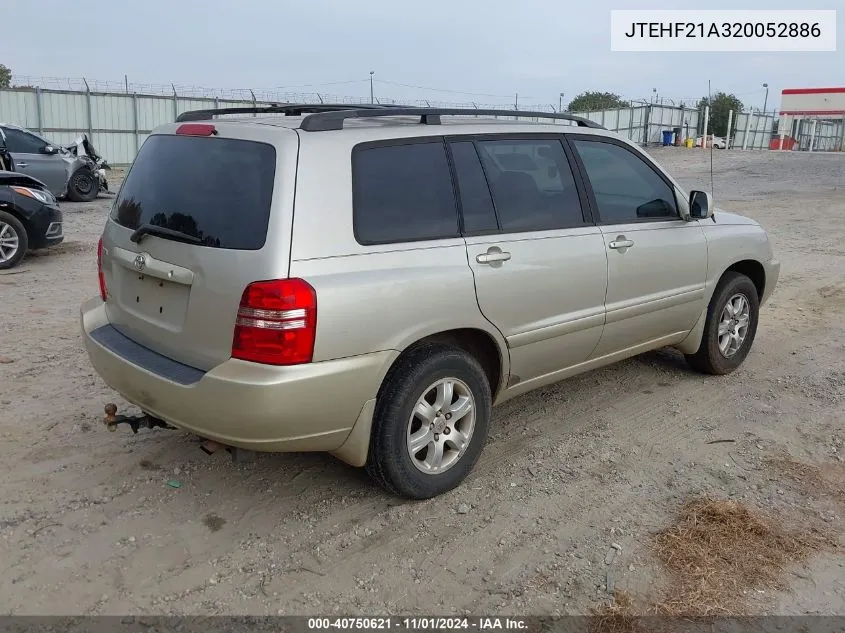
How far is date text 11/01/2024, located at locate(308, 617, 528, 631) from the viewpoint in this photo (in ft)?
9.19

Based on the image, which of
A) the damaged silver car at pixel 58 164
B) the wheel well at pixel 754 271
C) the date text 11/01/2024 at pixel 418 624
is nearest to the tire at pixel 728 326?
the wheel well at pixel 754 271

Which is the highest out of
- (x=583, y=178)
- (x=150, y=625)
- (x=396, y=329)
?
(x=583, y=178)

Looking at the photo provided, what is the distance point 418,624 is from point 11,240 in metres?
8.15

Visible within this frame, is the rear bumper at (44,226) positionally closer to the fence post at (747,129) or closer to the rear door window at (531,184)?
the rear door window at (531,184)

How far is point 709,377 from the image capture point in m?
5.44

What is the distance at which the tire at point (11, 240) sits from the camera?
8.88 m

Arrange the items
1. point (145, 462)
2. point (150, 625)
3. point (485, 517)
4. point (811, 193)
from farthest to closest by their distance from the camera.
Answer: point (811, 193) → point (145, 462) → point (485, 517) → point (150, 625)

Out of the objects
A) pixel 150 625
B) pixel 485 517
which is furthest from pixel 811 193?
pixel 150 625

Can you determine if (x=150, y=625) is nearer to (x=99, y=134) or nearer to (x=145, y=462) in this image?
Answer: (x=145, y=462)

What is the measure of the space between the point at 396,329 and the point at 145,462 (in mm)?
1727

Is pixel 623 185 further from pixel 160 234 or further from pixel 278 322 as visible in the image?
pixel 160 234

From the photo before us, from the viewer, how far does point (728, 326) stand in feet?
17.7

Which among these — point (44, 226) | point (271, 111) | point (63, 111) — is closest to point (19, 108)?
point (63, 111)

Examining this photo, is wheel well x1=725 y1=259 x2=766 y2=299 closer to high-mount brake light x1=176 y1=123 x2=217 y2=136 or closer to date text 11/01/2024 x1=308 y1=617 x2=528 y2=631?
date text 11/01/2024 x1=308 y1=617 x2=528 y2=631
